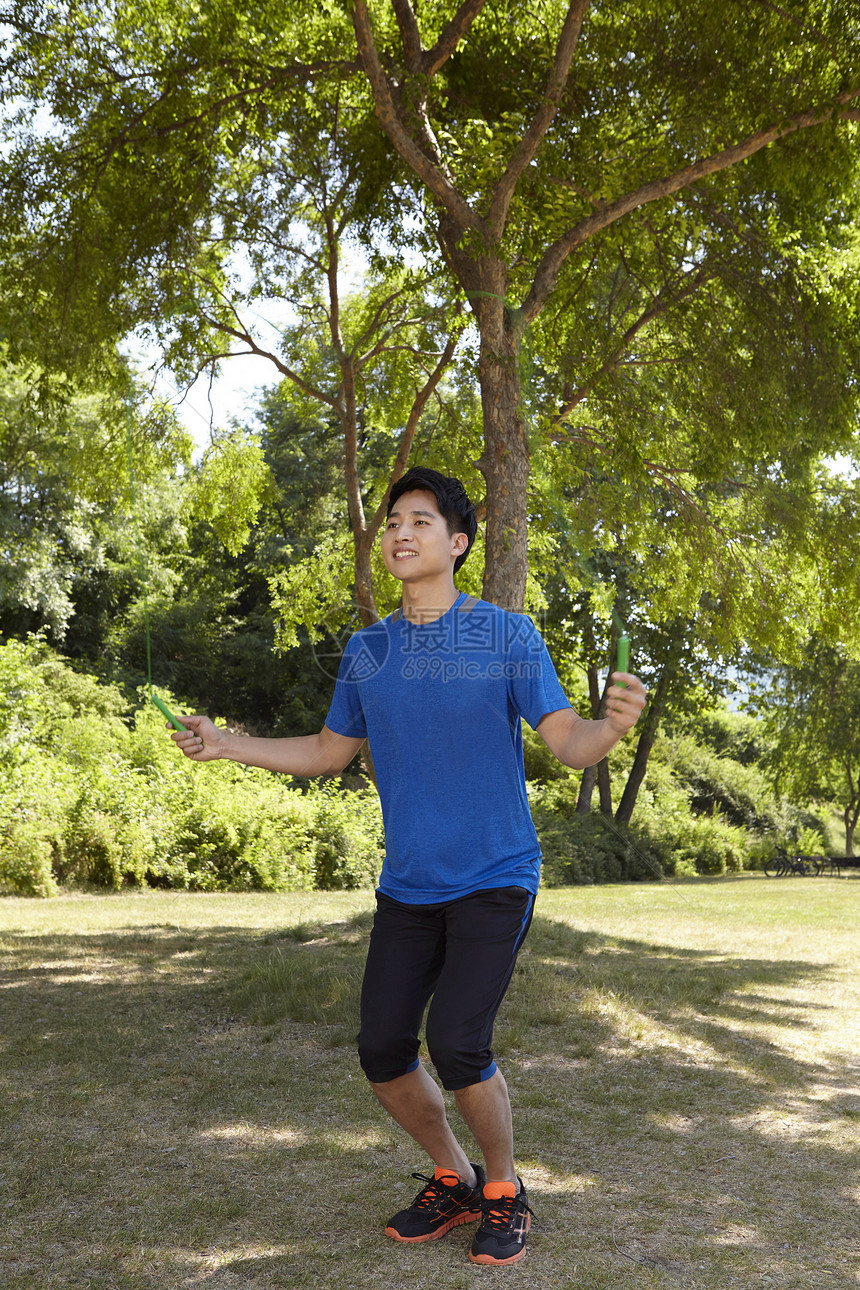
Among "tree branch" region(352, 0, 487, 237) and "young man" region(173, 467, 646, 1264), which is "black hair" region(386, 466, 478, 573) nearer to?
"young man" region(173, 467, 646, 1264)

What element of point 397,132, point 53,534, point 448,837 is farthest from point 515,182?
point 53,534

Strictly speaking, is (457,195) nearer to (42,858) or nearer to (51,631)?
(42,858)

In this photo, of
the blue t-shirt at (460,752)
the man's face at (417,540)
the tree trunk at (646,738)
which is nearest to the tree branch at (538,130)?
the man's face at (417,540)

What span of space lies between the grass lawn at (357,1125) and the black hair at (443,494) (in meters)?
2.17

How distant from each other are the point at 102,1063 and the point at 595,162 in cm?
728

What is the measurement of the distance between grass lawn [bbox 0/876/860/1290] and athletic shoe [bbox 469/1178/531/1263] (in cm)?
4

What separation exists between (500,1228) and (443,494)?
221cm

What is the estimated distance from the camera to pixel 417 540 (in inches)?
121

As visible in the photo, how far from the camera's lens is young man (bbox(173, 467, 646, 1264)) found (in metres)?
2.78

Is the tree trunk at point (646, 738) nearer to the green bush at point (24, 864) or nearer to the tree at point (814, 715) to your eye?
the tree at point (814, 715)

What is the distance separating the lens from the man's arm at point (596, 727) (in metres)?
2.56

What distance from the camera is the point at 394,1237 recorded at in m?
3.06

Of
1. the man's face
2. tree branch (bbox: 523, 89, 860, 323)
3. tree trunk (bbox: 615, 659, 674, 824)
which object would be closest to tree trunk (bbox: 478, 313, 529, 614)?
tree branch (bbox: 523, 89, 860, 323)

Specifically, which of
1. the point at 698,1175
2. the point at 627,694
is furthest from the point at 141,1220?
the point at 627,694
